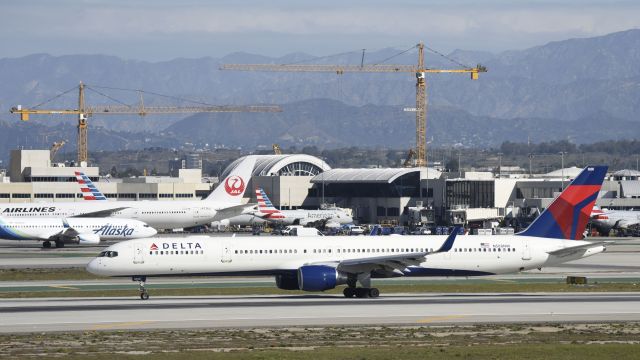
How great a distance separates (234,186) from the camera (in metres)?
140

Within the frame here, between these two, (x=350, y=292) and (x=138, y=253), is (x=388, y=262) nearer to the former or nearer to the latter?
(x=350, y=292)

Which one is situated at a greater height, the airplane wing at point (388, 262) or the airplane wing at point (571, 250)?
the airplane wing at point (571, 250)

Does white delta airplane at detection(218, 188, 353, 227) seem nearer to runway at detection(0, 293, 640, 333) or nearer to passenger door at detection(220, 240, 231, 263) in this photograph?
passenger door at detection(220, 240, 231, 263)

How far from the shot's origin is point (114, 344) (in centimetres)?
4394

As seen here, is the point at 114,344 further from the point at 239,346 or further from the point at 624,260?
the point at 624,260

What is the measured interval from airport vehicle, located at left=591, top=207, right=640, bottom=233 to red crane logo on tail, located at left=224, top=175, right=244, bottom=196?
4573 centimetres

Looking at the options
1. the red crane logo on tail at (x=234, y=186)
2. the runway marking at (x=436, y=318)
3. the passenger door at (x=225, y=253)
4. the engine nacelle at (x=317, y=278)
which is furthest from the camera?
the red crane logo on tail at (x=234, y=186)

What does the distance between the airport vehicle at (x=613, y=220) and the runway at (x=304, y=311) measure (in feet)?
273

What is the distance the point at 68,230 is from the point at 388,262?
216 feet

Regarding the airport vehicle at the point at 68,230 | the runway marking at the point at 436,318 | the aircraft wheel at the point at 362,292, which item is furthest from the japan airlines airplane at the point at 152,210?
the runway marking at the point at 436,318

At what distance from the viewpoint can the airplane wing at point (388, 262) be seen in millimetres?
59500

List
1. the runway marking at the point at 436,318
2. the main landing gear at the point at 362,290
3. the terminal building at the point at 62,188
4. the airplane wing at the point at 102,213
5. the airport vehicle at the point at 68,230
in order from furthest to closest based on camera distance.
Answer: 1. the terminal building at the point at 62,188
2. the airplane wing at the point at 102,213
3. the airport vehicle at the point at 68,230
4. the main landing gear at the point at 362,290
5. the runway marking at the point at 436,318

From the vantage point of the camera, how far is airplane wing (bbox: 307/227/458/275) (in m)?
59.5

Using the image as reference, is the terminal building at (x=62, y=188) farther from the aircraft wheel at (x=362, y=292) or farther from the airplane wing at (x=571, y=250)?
the airplane wing at (x=571, y=250)
